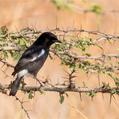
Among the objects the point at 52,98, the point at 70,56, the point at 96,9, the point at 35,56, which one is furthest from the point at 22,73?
the point at 52,98

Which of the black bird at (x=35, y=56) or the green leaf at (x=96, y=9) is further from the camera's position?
the black bird at (x=35, y=56)

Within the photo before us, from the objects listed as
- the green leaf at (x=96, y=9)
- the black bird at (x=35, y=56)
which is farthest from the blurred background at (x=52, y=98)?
the green leaf at (x=96, y=9)

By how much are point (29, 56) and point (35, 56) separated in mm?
153

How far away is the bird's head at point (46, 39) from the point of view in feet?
16.7

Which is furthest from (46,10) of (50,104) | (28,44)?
(28,44)

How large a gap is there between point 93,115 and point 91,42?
3.37 metres

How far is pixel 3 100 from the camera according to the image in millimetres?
7652

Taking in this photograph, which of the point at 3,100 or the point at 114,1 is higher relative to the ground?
the point at 114,1

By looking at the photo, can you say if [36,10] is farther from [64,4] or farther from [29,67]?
[64,4]

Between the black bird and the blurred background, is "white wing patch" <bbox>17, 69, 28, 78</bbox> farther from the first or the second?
the blurred background

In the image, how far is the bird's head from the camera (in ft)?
16.7

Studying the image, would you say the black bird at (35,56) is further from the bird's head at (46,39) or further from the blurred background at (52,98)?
the blurred background at (52,98)

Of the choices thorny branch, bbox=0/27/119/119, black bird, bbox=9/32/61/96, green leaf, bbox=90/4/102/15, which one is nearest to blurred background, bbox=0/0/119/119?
black bird, bbox=9/32/61/96

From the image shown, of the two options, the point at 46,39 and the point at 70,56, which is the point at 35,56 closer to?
the point at 46,39
